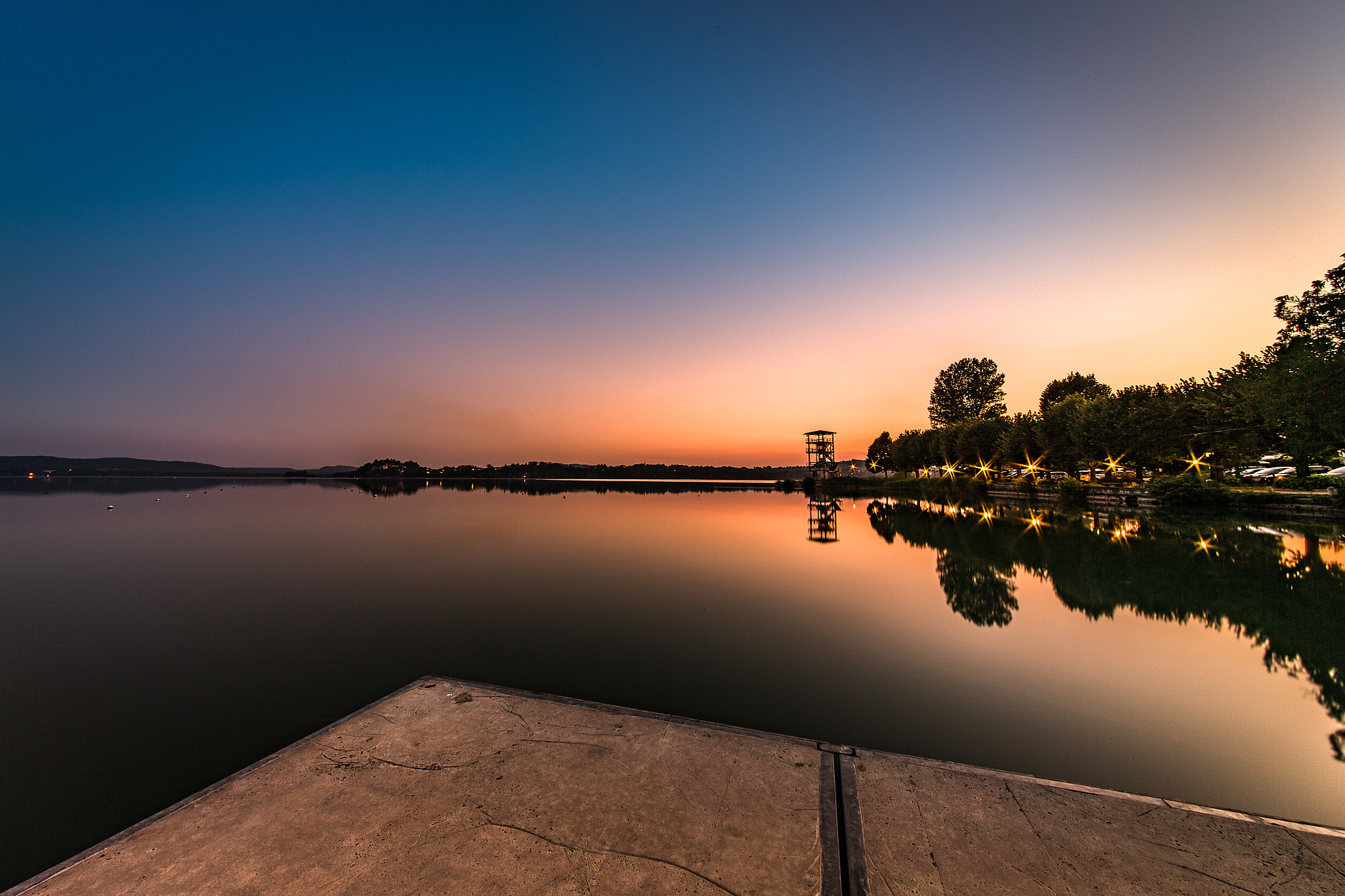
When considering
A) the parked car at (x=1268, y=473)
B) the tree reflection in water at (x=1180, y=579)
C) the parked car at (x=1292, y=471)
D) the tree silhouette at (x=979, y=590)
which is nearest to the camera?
the tree reflection in water at (x=1180, y=579)

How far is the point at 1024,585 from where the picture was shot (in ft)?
40.2

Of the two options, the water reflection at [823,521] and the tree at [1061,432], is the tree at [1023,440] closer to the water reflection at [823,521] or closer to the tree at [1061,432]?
the tree at [1061,432]

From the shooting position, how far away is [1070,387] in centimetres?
6494

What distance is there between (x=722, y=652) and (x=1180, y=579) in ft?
40.4

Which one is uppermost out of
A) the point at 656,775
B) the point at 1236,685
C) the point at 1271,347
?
the point at 1271,347

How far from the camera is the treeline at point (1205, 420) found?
2141cm

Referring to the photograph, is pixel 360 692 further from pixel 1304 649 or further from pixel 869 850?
pixel 1304 649

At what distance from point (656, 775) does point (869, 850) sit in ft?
4.73

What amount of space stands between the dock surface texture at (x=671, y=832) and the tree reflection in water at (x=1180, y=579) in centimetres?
427

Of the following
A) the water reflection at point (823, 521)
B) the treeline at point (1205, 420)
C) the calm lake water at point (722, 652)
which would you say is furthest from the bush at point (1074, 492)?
the calm lake water at point (722, 652)

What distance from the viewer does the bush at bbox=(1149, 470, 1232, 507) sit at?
1110 inches

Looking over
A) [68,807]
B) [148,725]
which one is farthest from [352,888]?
[148,725]

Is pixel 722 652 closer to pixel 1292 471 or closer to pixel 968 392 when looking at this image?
pixel 1292 471

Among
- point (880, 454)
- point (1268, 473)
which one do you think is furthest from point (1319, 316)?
point (880, 454)
